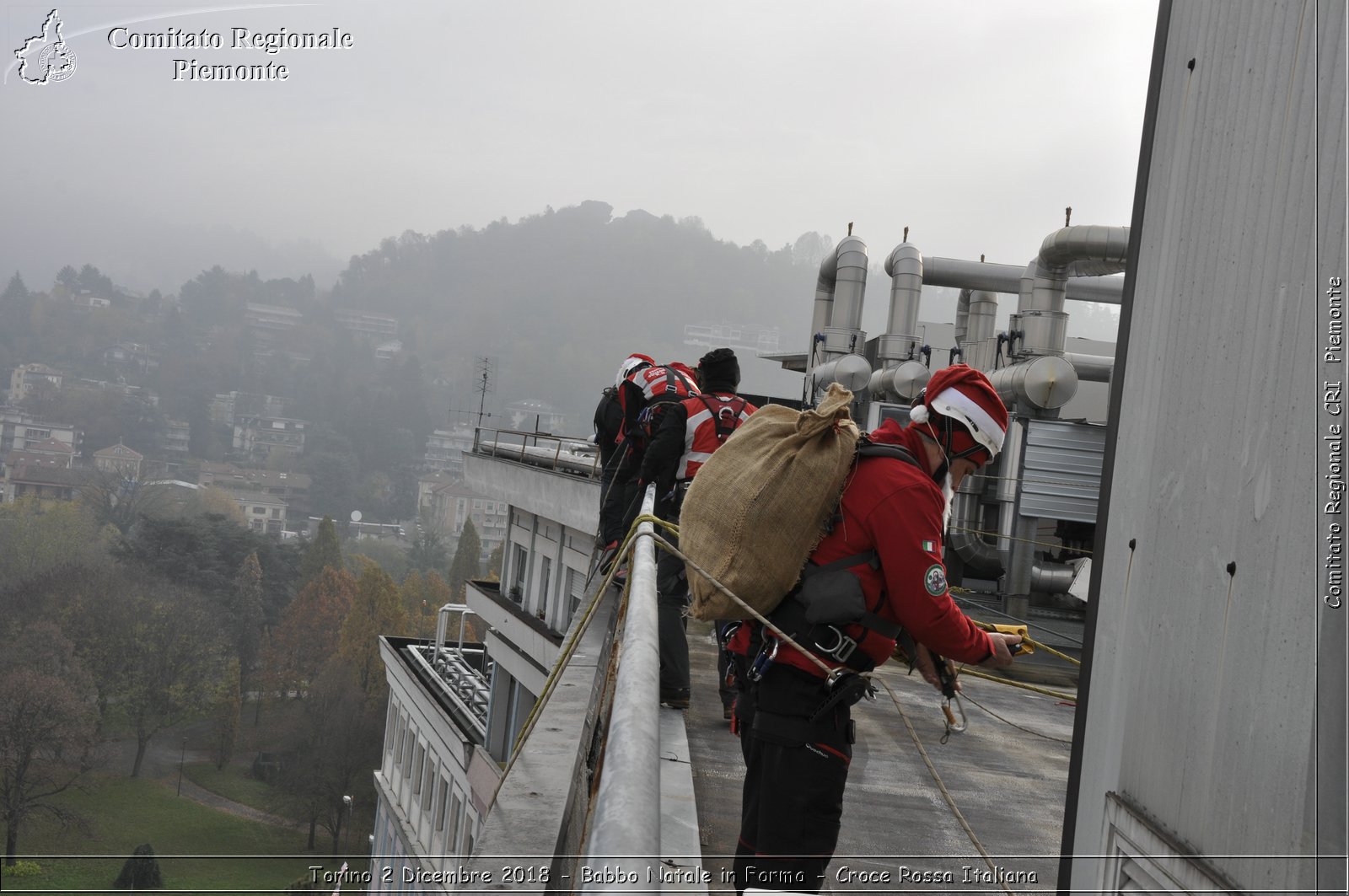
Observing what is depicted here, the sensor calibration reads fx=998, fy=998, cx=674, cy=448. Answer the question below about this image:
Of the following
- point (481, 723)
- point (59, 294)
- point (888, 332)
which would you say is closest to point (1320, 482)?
point (481, 723)

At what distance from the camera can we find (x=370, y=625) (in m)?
91.1

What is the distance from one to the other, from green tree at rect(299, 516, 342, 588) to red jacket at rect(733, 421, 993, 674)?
345 ft

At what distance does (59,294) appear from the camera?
14900 centimetres

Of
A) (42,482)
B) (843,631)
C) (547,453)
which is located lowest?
(42,482)

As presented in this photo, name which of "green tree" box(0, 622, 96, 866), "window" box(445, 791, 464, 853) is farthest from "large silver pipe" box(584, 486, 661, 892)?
"green tree" box(0, 622, 96, 866)

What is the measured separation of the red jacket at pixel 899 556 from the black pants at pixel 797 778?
0.40ft

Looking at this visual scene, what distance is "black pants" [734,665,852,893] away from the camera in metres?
3.22

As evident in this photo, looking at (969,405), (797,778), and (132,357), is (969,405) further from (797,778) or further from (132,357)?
(132,357)

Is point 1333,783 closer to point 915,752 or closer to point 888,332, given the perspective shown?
point 915,752

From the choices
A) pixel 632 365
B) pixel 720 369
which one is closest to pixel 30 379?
pixel 632 365

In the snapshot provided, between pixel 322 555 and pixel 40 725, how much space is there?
4251 centimetres

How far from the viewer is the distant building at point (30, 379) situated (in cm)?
12238

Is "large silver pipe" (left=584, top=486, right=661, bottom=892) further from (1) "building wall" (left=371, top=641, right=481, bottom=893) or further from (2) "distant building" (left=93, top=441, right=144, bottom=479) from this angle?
(2) "distant building" (left=93, top=441, right=144, bottom=479)

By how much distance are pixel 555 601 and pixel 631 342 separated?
161526 mm
